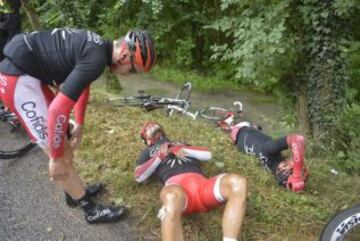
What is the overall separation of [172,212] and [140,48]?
48.4 inches

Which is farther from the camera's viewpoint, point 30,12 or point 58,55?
point 30,12

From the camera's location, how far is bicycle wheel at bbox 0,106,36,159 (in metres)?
5.29

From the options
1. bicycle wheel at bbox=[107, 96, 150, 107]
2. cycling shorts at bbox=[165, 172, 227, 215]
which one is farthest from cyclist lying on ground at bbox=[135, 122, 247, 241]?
bicycle wheel at bbox=[107, 96, 150, 107]

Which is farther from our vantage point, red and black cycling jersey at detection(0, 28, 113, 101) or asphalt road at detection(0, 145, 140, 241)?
asphalt road at detection(0, 145, 140, 241)

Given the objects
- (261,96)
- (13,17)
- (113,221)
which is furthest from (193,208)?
(261,96)

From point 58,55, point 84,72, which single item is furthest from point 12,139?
point 84,72

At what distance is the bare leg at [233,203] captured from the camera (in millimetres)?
3432

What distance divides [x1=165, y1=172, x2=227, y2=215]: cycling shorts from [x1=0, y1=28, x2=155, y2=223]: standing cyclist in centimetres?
99

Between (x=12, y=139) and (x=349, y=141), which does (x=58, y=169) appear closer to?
(x=12, y=139)

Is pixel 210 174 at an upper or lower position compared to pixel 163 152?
lower

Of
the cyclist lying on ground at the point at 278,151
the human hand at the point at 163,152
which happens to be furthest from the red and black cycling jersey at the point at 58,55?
the cyclist lying on ground at the point at 278,151

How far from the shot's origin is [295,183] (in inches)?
178

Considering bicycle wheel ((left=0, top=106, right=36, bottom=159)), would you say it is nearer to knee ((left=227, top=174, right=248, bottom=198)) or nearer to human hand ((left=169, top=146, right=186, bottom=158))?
human hand ((left=169, top=146, right=186, bottom=158))

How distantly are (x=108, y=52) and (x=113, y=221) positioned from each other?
1500 mm
